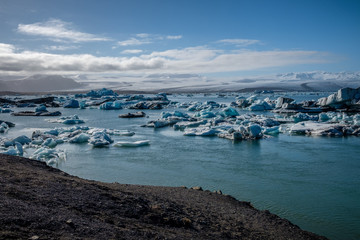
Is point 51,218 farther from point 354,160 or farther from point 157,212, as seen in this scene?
point 354,160

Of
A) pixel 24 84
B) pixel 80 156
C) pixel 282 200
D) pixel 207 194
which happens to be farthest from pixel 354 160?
pixel 24 84

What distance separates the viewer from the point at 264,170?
766cm

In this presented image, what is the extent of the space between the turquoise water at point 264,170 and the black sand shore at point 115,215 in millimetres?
950

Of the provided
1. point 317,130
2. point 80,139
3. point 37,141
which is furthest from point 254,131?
point 37,141

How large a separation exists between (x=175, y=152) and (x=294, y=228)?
234 inches

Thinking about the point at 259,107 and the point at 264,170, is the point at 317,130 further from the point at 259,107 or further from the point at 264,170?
the point at 259,107

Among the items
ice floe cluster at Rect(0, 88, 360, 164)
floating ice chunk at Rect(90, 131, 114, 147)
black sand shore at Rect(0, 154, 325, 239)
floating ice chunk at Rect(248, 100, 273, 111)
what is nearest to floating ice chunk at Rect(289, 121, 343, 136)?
ice floe cluster at Rect(0, 88, 360, 164)

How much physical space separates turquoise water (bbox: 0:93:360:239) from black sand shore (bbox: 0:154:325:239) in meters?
0.95

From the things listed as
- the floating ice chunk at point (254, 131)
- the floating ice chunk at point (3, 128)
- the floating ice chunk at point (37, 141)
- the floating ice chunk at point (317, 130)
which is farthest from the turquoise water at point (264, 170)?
the floating ice chunk at point (3, 128)

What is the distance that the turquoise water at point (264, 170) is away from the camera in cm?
516

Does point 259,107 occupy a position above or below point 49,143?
above

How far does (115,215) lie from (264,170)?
5174 mm

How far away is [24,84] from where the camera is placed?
12000 centimetres

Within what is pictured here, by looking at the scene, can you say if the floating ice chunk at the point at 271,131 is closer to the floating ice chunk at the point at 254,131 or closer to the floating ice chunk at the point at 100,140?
the floating ice chunk at the point at 254,131
